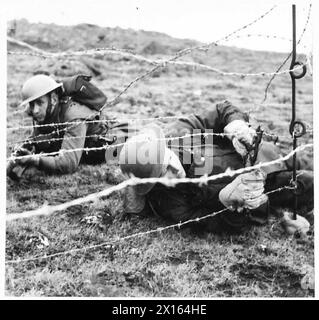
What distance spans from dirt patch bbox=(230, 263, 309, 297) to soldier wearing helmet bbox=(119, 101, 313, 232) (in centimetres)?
34

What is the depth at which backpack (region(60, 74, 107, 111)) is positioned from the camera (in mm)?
4177

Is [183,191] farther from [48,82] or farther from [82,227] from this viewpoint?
[48,82]

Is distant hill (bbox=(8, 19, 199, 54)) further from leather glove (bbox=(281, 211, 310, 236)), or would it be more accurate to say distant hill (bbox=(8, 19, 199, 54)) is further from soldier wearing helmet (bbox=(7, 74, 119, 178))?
leather glove (bbox=(281, 211, 310, 236))

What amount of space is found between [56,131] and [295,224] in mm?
2055

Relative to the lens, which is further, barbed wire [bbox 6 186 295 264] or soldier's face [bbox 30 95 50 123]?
soldier's face [bbox 30 95 50 123]

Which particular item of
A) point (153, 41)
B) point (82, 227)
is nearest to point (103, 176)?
point (82, 227)

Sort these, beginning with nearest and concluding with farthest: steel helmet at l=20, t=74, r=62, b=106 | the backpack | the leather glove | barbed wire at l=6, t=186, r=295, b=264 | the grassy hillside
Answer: the grassy hillside → barbed wire at l=6, t=186, r=295, b=264 → the leather glove → steel helmet at l=20, t=74, r=62, b=106 → the backpack

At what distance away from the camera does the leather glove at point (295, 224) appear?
3.39 m

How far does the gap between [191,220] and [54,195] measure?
119 centimetres

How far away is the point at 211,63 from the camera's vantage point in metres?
10.1

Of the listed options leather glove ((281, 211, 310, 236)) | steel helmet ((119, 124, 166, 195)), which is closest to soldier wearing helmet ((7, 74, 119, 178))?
steel helmet ((119, 124, 166, 195))

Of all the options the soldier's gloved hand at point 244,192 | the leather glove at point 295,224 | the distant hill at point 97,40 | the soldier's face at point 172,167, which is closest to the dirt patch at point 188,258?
the soldier's gloved hand at point 244,192

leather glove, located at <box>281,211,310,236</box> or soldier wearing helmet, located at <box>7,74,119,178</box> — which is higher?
soldier wearing helmet, located at <box>7,74,119,178</box>

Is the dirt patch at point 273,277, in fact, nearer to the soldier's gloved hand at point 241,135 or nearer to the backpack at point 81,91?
the soldier's gloved hand at point 241,135
